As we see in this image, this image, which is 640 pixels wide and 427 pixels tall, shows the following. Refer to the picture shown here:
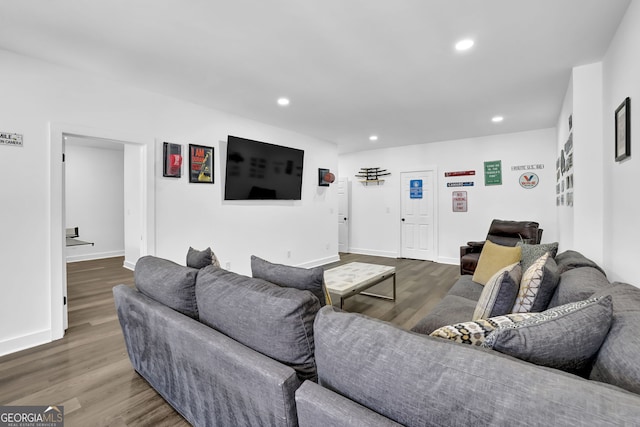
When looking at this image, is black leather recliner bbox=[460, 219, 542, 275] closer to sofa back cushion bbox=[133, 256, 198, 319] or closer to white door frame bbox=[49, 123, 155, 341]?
sofa back cushion bbox=[133, 256, 198, 319]

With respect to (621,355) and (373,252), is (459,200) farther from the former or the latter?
(621,355)

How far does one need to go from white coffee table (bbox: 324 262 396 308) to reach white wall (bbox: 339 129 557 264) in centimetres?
301

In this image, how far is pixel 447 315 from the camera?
197cm

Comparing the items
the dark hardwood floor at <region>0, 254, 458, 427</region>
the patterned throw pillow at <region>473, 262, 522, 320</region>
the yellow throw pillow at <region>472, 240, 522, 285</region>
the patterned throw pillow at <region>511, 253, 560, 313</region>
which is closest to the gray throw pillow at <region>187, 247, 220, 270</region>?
the dark hardwood floor at <region>0, 254, 458, 427</region>

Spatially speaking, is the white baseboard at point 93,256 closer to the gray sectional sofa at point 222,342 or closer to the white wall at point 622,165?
the gray sectional sofa at point 222,342

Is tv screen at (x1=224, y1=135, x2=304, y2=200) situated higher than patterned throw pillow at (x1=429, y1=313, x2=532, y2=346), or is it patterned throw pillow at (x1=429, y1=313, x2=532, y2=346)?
tv screen at (x1=224, y1=135, x2=304, y2=200)

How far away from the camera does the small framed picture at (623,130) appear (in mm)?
1899

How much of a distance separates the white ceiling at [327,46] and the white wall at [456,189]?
5.32 ft

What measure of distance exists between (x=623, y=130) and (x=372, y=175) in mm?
5056

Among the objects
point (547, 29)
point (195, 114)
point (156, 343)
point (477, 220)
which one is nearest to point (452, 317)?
point (156, 343)

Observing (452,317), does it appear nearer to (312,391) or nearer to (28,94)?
(312,391)

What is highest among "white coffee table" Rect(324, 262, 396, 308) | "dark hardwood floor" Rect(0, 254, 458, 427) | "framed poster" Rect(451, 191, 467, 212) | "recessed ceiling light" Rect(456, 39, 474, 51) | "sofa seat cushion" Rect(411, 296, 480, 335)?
"recessed ceiling light" Rect(456, 39, 474, 51)

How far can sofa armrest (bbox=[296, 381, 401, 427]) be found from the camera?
2.70 ft

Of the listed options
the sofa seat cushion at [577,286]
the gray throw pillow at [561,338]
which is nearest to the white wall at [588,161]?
the sofa seat cushion at [577,286]
